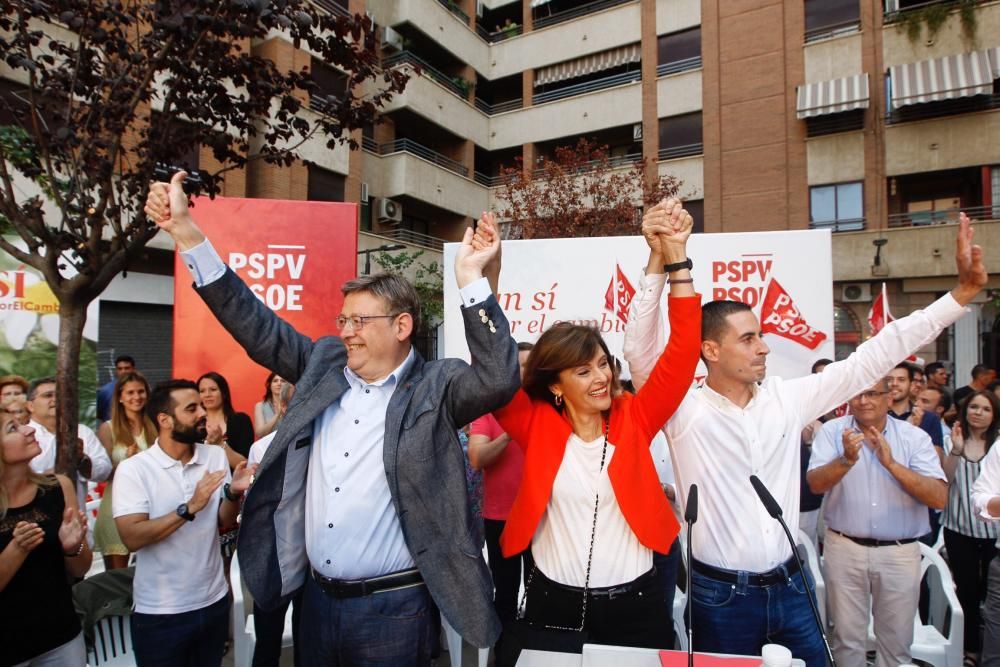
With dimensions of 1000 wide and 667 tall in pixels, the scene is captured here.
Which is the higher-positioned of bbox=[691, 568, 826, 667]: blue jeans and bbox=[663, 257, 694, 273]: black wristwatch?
bbox=[663, 257, 694, 273]: black wristwatch

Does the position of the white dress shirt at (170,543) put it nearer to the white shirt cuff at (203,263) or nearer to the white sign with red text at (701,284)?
the white shirt cuff at (203,263)

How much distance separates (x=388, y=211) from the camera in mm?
18234

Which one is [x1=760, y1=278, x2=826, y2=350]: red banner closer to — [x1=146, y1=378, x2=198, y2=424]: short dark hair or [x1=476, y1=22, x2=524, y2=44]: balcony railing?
[x1=146, y1=378, x2=198, y2=424]: short dark hair

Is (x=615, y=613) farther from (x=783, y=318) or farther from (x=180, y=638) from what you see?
(x=783, y=318)

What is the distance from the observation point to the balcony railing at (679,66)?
61.7 feet

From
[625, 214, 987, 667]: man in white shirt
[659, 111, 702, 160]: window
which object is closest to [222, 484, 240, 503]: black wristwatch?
[625, 214, 987, 667]: man in white shirt

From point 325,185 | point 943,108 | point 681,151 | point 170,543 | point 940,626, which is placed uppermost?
point 681,151

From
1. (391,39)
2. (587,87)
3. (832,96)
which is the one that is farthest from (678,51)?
(391,39)

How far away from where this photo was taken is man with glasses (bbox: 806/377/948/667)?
→ 3287 millimetres

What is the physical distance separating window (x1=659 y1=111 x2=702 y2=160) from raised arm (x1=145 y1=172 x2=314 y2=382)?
18434mm

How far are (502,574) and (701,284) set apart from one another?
3.38 metres

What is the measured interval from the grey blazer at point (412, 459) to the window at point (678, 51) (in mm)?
19401

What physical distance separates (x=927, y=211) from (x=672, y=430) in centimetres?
1684

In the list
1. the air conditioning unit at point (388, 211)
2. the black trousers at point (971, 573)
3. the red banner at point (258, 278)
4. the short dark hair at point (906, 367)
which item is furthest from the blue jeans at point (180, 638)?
the air conditioning unit at point (388, 211)
